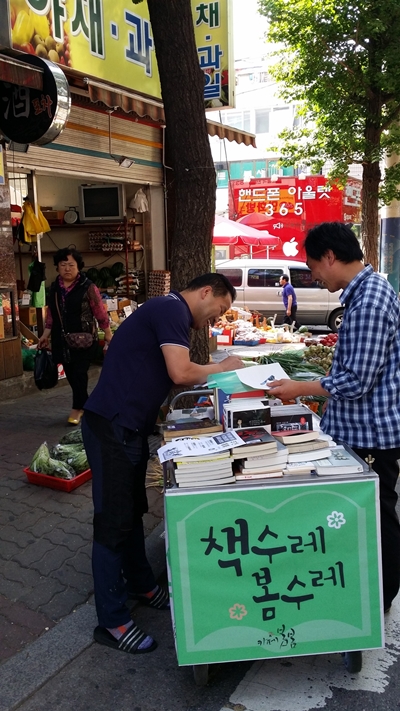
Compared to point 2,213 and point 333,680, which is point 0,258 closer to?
point 2,213

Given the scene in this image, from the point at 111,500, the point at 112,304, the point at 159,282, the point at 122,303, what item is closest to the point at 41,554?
the point at 111,500

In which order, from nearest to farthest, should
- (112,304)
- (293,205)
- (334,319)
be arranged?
(112,304)
(334,319)
(293,205)

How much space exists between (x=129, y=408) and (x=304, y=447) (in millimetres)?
794

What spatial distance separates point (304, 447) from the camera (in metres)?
2.53

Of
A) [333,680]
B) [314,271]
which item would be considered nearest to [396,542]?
[333,680]

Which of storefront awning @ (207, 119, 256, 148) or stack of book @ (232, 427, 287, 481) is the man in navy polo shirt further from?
storefront awning @ (207, 119, 256, 148)

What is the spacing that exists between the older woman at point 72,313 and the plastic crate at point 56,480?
1.48 meters

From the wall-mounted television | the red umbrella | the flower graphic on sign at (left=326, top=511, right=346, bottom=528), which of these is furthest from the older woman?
the red umbrella

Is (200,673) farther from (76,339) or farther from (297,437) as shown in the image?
(76,339)

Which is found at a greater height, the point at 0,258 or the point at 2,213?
the point at 2,213

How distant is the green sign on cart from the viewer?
2.36 meters

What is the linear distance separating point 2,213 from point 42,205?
4.16m

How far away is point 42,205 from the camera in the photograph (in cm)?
1100

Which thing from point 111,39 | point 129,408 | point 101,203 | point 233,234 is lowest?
point 129,408
